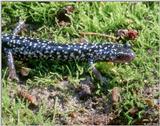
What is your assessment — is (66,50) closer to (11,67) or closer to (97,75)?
(97,75)

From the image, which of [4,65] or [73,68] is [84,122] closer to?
[73,68]

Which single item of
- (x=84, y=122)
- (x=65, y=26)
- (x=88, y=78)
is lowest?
(x=84, y=122)

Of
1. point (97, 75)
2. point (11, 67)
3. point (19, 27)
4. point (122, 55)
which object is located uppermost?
point (19, 27)

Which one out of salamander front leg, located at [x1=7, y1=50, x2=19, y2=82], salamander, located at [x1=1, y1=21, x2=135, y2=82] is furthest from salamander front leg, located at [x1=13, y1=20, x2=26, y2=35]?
salamander front leg, located at [x1=7, y1=50, x2=19, y2=82]

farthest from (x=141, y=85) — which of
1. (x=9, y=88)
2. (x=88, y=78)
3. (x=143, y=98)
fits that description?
(x=9, y=88)

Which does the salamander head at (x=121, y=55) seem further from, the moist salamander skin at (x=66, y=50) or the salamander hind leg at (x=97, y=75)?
the salamander hind leg at (x=97, y=75)

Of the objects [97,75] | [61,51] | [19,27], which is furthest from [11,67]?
[97,75]

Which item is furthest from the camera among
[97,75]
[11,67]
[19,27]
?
[19,27]

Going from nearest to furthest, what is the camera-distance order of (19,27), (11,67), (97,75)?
(97,75)
(11,67)
(19,27)
